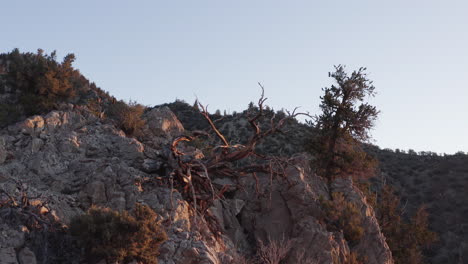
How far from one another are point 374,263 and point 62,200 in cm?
938

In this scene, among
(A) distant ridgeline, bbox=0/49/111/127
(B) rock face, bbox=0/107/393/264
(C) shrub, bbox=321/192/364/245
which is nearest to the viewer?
(B) rock face, bbox=0/107/393/264

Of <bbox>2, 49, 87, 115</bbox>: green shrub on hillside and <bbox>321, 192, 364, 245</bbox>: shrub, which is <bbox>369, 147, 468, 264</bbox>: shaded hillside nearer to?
<bbox>321, 192, 364, 245</bbox>: shrub

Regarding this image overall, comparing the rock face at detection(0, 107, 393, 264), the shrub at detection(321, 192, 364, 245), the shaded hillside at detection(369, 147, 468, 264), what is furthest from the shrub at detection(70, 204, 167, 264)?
the shaded hillside at detection(369, 147, 468, 264)

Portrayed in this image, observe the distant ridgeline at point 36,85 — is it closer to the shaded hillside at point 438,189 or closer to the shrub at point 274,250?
the shrub at point 274,250

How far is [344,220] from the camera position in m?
14.7

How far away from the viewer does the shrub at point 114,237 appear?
31.3 feet

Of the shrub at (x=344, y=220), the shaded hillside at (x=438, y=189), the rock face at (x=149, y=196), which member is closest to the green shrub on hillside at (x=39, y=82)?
the rock face at (x=149, y=196)

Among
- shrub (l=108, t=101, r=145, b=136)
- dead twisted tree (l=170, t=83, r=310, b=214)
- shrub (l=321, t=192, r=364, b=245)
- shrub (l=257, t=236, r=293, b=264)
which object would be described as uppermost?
shrub (l=108, t=101, r=145, b=136)

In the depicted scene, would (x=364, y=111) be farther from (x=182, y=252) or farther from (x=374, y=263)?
(x=182, y=252)

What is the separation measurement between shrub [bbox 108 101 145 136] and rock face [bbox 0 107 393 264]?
106 centimetres

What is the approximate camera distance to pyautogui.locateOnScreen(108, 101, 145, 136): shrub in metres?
17.7

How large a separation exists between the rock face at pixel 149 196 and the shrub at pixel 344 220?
32cm

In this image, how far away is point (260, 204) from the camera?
15.0 meters

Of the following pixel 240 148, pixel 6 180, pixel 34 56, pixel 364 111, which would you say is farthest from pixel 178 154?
pixel 364 111
